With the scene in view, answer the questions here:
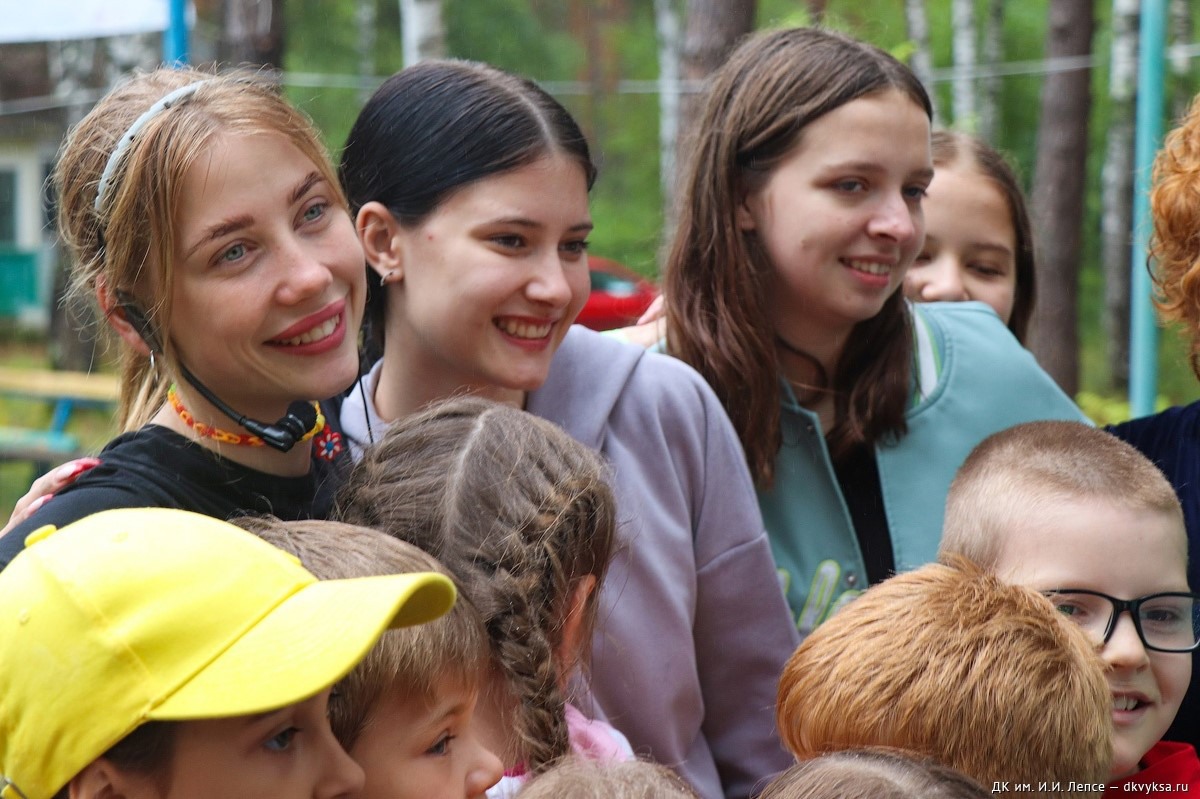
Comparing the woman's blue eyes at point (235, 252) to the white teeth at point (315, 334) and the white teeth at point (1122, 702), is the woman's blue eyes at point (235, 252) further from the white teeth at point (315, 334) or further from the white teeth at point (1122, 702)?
the white teeth at point (1122, 702)

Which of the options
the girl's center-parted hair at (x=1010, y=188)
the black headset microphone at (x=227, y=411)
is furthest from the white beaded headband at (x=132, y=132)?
the girl's center-parted hair at (x=1010, y=188)

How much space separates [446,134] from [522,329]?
427 mm

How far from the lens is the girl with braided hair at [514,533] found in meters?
1.97

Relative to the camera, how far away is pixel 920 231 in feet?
10.3

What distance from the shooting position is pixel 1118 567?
7.33ft

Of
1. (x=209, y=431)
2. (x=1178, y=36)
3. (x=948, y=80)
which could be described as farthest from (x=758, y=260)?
(x=948, y=80)

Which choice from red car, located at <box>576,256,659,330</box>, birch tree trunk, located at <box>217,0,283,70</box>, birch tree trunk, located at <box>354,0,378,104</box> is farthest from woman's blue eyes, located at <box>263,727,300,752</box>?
birch tree trunk, located at <box>354,0,378,104</box>

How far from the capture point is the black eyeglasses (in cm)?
221

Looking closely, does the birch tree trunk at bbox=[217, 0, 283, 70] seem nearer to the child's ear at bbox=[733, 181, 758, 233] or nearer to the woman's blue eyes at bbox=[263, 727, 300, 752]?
the child's ear at bbox=[733, 181, 758, 233]

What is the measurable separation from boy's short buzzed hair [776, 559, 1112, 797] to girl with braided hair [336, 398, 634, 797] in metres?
0.37

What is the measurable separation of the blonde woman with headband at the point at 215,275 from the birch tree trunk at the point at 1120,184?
985 cm

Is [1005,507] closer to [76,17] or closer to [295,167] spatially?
[295,167]

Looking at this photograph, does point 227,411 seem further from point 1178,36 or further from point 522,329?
point 1178,36

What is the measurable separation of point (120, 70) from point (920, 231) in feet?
45.2
